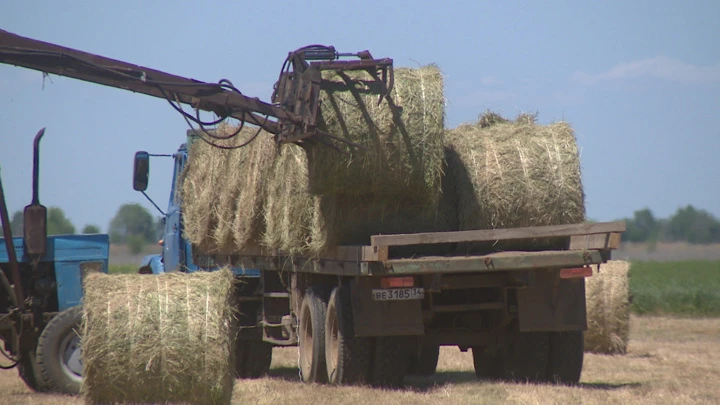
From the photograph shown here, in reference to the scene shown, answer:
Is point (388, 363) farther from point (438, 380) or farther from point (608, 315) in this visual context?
point (608, 315)

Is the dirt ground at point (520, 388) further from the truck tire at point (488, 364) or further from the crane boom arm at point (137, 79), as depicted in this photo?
the crane boom arm at point (137, 79)

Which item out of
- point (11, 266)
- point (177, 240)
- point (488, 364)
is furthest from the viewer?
point (177, 240)

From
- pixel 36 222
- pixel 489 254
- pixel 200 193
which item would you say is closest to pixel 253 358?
pixel 200 193

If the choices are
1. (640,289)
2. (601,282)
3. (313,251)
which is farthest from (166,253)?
(640,289)

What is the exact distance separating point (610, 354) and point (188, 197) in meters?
6.73

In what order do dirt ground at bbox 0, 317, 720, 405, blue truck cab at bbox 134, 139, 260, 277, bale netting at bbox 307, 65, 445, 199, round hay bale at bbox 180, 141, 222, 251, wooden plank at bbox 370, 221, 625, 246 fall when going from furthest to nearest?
1. blue truck cab at bbox 134, 139, 260, 277
2. round hay bale at bbox 180, 141, 222, 251
3. bale netting at bbox 307, 65, 445, 199
4. wooden plank at bbox 370, 221, 625, 246
5. dirt ground at bbox 0, 317, 720, 405

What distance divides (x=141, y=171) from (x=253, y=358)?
2866mm

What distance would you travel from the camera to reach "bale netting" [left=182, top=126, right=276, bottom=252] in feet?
41.4

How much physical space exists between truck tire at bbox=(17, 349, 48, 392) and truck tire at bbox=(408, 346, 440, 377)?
4.37 metres

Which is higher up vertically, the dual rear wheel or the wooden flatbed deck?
the wooden flatbed deck

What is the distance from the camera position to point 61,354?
37.5 ft

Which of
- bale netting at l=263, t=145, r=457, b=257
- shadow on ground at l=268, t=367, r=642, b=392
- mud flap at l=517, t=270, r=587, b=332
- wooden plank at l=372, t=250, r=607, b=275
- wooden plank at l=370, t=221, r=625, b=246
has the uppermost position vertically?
bale netting at l=263, t=145, r=457, b=257

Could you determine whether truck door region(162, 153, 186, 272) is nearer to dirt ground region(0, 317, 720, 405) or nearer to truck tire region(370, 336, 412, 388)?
dirt ground region(0, 317, 720, 405)

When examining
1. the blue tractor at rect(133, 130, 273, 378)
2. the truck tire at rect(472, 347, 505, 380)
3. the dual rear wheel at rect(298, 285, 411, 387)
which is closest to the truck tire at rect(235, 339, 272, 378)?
the blue tractor at rect(133, 130, 273, 378)
